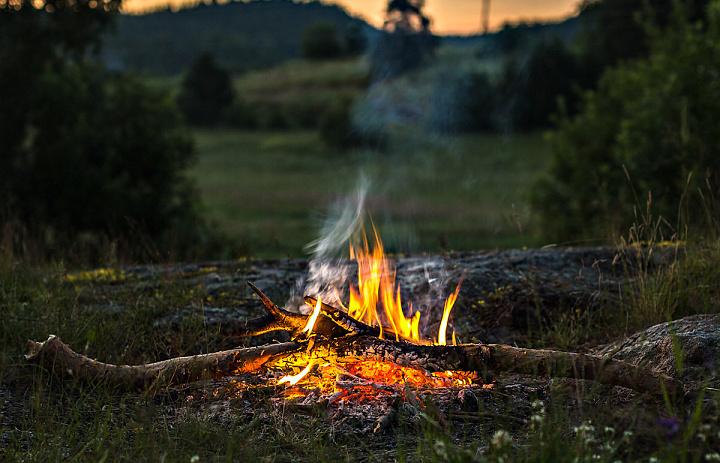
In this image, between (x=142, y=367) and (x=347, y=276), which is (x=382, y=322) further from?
(x=142, y=367)

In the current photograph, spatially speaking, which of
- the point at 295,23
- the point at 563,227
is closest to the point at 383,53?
the point at 563,227

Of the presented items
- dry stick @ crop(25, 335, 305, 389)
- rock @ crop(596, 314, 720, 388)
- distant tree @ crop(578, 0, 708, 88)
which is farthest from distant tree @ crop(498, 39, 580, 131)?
dry stick @ crop(25, 335, 305, 389)

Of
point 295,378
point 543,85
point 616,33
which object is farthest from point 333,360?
point 616,33

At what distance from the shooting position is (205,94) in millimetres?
50344

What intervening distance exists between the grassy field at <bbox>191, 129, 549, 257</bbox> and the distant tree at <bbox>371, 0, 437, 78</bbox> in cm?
619

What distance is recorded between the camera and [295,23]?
111 metres

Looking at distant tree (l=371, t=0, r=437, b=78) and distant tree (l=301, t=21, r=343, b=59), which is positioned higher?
distant tree (l=301, t=21, r=343, b=59)

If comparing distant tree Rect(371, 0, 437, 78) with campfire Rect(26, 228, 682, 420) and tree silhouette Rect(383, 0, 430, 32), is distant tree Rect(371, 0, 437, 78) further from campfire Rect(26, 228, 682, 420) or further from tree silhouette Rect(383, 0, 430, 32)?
campfire Rect(26, 228, 682, 420)

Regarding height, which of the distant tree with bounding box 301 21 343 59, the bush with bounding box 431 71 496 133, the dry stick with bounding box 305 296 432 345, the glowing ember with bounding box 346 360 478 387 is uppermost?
the distant tree with bounding box 301 21 343 59

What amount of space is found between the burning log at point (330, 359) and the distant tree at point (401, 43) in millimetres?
8928

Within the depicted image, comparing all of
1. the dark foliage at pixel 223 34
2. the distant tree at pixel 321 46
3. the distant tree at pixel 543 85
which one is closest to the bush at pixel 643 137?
the distant tree at pixel 543 85

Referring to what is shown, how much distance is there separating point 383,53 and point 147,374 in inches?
410

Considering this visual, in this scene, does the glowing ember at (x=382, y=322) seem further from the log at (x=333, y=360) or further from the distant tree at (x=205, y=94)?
the distant tree at (x=205, y=94)

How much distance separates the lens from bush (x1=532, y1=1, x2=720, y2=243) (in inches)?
384
